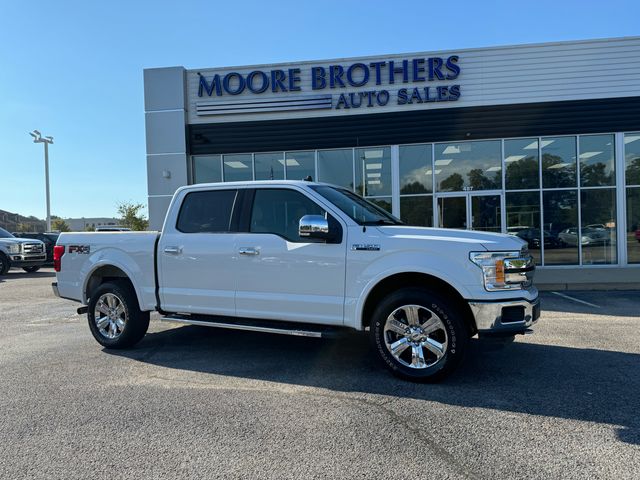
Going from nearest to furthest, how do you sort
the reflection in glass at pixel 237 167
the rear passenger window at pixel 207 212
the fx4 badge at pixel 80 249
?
the rear passenger window at pixel 207 212 < the fx4 badge at pixel 80 249 < the reflection in glass at pixel 237 167

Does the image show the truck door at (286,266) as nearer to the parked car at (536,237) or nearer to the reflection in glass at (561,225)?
the parked car at (536,237)

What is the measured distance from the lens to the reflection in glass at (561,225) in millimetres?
14492

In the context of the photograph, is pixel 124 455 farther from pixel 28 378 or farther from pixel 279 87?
pixel 279 87

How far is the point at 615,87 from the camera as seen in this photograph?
45.5 ft

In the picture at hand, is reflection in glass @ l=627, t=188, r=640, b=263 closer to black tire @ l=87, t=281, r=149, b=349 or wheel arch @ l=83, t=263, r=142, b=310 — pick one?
black tire @ l=87, t=281, r=149, b=349

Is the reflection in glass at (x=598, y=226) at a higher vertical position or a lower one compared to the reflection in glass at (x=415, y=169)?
lower

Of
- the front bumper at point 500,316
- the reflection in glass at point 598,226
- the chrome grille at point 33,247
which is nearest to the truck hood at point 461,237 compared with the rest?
the front bumper at point 500,316

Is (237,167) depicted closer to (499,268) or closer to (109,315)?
(109,315)

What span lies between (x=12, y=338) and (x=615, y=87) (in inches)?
645

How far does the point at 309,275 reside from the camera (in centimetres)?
484

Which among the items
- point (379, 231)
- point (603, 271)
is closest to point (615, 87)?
point (603, 271)

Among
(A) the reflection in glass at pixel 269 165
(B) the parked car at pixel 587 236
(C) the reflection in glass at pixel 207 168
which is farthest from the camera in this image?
(C) the reflection in glass at pixel 207 168

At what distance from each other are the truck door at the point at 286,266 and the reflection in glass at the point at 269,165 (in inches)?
403

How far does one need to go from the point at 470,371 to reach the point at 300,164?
452 inches
